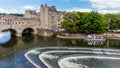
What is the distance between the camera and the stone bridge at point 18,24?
7606 centimetres

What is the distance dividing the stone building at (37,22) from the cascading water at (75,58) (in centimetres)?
3040

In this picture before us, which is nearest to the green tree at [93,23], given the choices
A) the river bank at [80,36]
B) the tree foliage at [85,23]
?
the tree foliage at [85,23]

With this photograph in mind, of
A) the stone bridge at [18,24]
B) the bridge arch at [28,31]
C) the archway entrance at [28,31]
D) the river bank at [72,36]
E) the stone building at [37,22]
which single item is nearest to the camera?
the river bank at [72,36]

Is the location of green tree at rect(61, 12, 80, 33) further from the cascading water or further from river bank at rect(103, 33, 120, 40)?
the cascading water

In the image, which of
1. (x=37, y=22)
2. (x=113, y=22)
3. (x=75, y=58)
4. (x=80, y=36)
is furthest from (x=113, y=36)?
(x=75, y=58)

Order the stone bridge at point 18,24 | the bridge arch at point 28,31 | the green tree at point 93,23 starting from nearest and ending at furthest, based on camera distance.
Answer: the stone bridge at point 18,24, the green tree at point 93,23, the bridge arch at point 28,31

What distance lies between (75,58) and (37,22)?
156ft

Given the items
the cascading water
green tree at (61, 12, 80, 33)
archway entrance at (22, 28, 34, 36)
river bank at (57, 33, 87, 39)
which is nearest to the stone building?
archway entrance at (22, 28, 34, 36)

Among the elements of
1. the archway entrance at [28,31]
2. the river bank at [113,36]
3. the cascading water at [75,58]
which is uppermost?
the archway entrance at [28,31]

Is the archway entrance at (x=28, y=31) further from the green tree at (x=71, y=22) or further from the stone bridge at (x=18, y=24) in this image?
the green tree at (x=71, y=22)

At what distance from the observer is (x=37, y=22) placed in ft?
293

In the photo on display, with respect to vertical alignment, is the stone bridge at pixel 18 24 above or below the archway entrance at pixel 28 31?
above

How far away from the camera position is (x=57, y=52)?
48719 millimetres

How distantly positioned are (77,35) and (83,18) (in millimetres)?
6093
